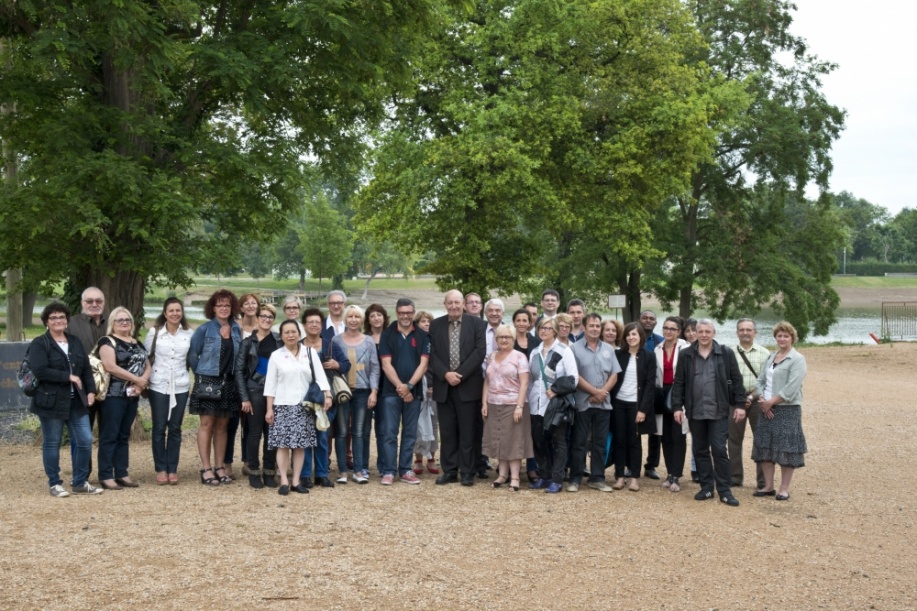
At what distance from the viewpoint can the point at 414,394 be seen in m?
A: 8.88

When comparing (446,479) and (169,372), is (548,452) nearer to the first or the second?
(446,479)

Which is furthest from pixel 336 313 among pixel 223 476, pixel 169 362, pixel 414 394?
pixel 223 476

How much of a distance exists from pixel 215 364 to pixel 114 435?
107cm

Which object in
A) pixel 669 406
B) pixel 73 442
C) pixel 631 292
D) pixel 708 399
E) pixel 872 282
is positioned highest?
pixel 872 282

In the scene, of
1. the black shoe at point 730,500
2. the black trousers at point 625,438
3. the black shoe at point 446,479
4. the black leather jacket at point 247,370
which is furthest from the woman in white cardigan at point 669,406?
the black leather jacket at point 247,370

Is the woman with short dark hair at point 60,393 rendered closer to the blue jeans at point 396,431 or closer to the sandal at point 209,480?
the sandal at point 209,480

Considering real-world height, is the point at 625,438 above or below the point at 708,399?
below

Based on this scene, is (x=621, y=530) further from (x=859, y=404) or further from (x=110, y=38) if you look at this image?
(x=859, y=404)

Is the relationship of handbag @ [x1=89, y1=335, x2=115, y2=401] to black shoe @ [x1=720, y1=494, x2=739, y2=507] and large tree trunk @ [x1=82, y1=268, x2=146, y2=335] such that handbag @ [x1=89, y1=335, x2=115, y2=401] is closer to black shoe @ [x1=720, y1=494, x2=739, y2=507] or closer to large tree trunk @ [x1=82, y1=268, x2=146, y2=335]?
large tree trunk @ [x1=82, y1=268, x2=146, y2=335]

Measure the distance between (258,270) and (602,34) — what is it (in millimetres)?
63247

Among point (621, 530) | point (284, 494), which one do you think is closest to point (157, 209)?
point (284, 494)

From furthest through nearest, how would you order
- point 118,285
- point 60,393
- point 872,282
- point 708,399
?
point 872,282
point 118,285
point 708,399
point 60,393

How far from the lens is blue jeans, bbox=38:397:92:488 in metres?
7.81

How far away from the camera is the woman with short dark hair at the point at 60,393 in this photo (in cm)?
771
